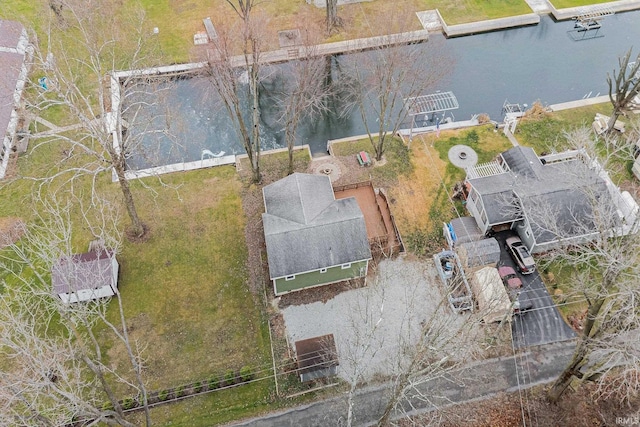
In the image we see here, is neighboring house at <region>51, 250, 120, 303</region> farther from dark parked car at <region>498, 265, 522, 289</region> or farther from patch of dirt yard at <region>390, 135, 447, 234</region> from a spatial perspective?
dark parked car at <region>498, 265, 522, 289</region>

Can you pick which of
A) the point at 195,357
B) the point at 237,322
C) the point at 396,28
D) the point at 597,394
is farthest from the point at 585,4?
the point at 195,357

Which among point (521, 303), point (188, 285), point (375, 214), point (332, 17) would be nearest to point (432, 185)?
point (375, 214)

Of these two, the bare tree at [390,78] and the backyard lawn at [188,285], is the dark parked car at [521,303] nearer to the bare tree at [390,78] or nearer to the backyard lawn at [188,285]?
the bare tree at [390,78]

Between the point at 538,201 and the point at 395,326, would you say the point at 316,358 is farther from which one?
the point at 538,201

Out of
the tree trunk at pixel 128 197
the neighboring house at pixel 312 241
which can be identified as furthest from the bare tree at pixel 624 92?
the tree trunk at pixel 128 197

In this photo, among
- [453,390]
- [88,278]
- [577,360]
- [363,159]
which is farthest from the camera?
[363,159]

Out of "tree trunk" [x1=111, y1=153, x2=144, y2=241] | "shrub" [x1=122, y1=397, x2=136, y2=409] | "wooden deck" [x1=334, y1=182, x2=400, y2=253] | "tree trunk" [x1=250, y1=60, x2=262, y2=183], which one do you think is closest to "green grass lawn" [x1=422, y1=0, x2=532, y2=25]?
"wooden deck" [x1=334, y1=182, x2=400, y2=253]

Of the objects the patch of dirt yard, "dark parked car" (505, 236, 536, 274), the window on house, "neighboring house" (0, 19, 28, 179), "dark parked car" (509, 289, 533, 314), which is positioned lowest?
"dark parked car" (509, 289, 533, 314)
